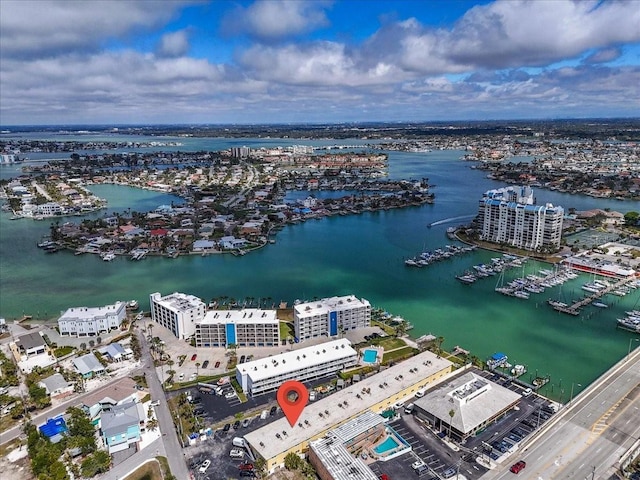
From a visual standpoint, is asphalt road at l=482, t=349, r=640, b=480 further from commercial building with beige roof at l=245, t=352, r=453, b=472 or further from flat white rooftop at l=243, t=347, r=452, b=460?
flat white rooftop at l=243, t=347, r=452, b=460

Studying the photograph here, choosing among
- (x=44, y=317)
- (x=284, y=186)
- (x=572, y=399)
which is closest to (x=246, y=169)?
(x=284, y=186)

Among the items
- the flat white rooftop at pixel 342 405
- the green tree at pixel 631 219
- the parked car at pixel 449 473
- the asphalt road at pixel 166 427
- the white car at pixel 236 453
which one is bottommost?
the asphalt road at pixel 166 427

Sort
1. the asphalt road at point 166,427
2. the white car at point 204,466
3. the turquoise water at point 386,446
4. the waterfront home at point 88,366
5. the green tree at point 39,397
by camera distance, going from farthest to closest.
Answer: the waterfront home at point 88,366
the green tree at point 39,397
the turquoise water at point 386,446
the asphalt road at point 166,427
the white car at point 204,466

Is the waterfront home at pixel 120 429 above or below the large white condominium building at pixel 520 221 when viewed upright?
below

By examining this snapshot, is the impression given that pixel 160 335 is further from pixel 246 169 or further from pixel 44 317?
pixel 246 169

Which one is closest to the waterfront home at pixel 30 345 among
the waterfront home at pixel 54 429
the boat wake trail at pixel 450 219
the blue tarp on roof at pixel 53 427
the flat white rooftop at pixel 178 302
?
the flat white rooftop at pixel 178 302

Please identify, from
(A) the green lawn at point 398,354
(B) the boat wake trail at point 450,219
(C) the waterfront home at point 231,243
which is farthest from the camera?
(B) the boat wake trail at point 450,219

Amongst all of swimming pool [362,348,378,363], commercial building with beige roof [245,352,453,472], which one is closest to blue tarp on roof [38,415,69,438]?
commercial building with beige roof [245,352,453,472]

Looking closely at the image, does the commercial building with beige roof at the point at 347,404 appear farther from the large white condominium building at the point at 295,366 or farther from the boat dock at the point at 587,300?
the boat dock at the point at 587,300
